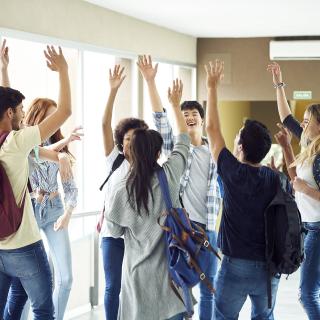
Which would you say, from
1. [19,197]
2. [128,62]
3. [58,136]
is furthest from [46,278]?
[128,62]

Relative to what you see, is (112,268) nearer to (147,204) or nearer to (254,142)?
(147,204)

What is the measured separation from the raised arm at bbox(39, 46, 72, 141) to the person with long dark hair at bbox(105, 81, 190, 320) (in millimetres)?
350

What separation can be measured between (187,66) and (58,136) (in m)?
4.94

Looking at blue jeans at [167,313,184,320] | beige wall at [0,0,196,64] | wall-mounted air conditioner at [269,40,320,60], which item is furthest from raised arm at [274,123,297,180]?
wall-mounted air conditioner at [269,40,320,60]

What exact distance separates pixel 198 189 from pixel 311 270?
34.0 inches

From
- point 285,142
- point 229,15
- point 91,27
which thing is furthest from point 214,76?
point 229,15

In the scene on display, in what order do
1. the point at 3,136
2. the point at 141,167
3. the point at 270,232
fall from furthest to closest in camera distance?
the point at 270,232, the point at 3,136, the point at 141,167

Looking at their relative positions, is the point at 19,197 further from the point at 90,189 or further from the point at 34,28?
the point at 90,189

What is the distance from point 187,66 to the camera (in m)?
9.41

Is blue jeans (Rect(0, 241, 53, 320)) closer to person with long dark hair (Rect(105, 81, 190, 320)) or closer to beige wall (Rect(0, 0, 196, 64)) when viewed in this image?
person with long dark hair (Rect(105, 81, 190, 320))

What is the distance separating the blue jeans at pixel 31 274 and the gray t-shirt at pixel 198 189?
1345 millimetres

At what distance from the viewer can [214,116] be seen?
3.62 meters

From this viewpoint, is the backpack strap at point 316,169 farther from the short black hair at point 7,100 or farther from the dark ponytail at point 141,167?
the short black hair at point 7,100

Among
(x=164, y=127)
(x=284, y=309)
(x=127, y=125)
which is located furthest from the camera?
(x=284, y=309)
